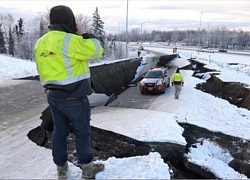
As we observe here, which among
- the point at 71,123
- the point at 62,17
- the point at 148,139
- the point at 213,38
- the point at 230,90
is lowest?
the point at 230,90

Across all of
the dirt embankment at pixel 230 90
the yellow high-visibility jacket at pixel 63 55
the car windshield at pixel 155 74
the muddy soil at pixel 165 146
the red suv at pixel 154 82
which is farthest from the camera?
the car windshield at pixel 155 74

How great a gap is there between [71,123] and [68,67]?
84cm

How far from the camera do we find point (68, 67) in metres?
3.58

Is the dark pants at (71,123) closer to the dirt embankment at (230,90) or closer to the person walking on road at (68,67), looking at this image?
the person walking on road at (68,67)

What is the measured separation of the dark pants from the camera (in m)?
3.69

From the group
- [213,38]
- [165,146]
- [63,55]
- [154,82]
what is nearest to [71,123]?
[63,55]

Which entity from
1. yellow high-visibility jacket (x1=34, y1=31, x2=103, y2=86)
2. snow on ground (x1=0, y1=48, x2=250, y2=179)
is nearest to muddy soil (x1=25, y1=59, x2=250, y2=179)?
snow on ground (x1=0, y1=48, x2=250, y2=179)

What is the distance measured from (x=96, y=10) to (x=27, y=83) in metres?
44.2

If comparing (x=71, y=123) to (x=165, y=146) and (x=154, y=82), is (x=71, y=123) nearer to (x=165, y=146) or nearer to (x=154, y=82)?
(x=165, y=146)

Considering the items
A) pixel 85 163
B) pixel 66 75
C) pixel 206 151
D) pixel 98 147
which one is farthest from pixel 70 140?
pixel 206 151

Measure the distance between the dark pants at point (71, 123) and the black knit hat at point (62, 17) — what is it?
3.27 ft

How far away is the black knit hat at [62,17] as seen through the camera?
3551 mm

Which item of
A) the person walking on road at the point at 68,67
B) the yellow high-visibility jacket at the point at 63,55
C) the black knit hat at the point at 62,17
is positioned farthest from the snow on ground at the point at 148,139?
the black knit hat at the point at 62,17

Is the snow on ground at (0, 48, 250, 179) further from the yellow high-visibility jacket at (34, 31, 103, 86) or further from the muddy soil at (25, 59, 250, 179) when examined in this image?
the yellow high-visibility jacket at (34, 31, 103, 86)
